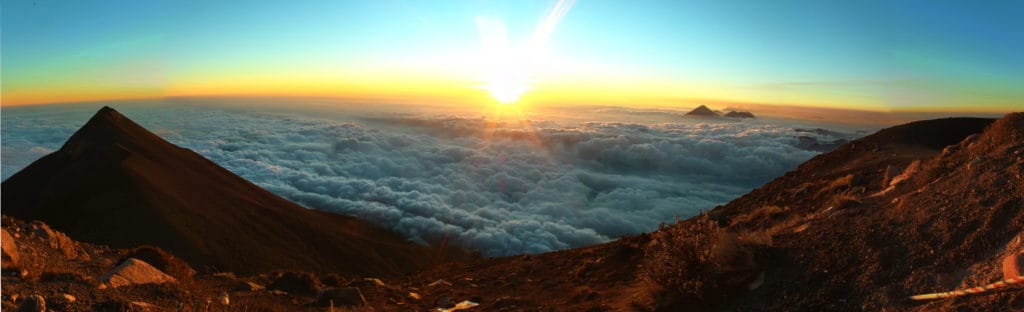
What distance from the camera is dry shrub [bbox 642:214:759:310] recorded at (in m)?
5.29

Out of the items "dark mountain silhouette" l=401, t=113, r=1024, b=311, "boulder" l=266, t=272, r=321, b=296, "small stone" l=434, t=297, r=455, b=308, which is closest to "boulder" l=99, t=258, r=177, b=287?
"boulder" l=266, t=272, r=321, b=296

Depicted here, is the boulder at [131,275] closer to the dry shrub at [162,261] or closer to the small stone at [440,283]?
the dry shrub at [162,261]

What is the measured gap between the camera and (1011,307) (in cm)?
Answer: 312

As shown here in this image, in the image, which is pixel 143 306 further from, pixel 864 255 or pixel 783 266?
pixel 864 255

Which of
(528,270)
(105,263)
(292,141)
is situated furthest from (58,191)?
(292,141)

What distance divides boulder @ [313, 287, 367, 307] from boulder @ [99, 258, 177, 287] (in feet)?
7.50

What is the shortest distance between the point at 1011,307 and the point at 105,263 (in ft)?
41.1

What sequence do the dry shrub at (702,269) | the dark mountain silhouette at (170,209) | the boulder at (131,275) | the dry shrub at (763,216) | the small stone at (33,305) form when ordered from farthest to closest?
1. the dark mountain silhouette at (170,209)
2. the dry shrub at (763,216)
3. the boulder at (131,275)
4. the dry shrub at (702,269)
5. the small stone at (33,305)

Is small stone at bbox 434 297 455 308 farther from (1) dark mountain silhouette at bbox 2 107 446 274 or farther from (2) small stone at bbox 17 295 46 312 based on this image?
(1) dark mountain silhouette at bbox 2 107 446 274

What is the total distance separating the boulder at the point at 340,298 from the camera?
773 cm

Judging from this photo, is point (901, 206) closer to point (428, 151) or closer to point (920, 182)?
point (920, 182)

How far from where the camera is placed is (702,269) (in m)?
5.59

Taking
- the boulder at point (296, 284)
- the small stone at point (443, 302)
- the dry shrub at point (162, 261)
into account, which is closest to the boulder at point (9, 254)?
the dry shrub at point (162, 261)

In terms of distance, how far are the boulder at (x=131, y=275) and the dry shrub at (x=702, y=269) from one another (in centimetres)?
715
